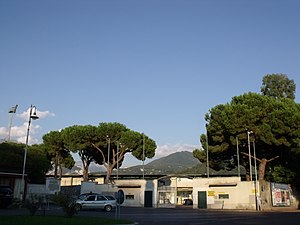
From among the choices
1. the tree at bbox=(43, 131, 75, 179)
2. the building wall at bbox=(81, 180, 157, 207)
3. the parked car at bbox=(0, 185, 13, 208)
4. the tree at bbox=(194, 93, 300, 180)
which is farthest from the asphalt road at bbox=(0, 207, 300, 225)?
the tree at bbox=(43, 131, 75, 179)

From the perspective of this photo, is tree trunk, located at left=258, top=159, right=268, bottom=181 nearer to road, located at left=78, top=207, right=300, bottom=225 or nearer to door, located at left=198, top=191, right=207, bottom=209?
door, located at left=198, top=191, right=207, bottom=209

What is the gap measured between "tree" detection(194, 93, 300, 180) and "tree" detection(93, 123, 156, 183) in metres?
11.9

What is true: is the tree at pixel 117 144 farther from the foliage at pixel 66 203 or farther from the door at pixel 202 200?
the foliage at pixel 66 203

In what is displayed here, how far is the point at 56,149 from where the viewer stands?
6166cm

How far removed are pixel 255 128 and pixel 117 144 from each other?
21786 millimetres

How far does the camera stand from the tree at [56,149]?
60669 mm

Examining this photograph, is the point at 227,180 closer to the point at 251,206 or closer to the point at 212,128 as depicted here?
the point at 251,206

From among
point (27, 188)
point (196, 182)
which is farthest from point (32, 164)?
point (196, 182)

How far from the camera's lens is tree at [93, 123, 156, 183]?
A: 57.7 m

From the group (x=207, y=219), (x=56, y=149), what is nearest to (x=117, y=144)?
(x=56, y=149)

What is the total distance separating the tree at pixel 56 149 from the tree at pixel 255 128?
2403 cm

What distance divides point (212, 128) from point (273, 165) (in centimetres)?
975

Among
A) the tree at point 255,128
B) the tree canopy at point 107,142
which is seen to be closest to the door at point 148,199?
the tree at point 255,128

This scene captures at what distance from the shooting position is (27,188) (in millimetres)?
39594
